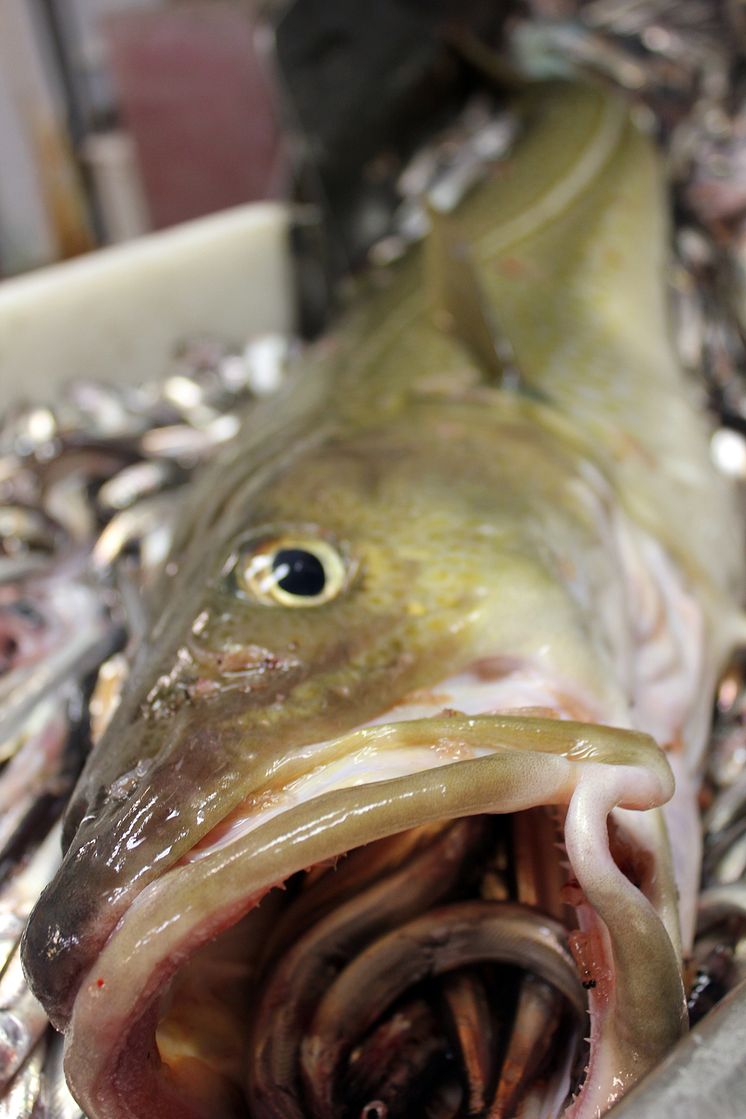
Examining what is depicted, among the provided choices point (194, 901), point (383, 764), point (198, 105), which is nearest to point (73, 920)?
point (194, 901)

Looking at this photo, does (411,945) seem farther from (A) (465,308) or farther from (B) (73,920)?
(A) (465,308)

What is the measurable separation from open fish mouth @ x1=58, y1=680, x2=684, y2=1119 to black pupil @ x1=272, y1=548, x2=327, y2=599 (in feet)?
0.67

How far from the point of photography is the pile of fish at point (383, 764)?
65 centimetres

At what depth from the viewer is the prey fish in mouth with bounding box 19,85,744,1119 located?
0.65 m

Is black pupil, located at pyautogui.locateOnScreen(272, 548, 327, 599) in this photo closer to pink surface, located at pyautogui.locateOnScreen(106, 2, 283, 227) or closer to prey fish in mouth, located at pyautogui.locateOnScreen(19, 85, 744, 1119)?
prey fish in mouth, located at pyautogui.locateOnScreen(19, 85, 744, 1119)

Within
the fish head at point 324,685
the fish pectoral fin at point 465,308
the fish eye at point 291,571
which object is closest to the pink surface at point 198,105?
the fish pectoral fin at point 465,308

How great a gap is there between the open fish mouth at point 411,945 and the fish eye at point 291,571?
0.20 meters

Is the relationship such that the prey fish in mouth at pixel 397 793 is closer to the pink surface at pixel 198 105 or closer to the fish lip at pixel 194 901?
the fish lip at pixel 194 901

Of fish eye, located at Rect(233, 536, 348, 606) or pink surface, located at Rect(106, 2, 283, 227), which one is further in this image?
pink surface, located at Rect(106, 2, 283, 227)

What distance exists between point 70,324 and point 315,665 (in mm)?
1591

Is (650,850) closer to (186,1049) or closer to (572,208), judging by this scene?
(186,1049)

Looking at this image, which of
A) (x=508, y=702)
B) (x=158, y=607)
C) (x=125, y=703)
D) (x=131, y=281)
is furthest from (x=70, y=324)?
(x=508, y=702)

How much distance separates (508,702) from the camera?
83 centimetres

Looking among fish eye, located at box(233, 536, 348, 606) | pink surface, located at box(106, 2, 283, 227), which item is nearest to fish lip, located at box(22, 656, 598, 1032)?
fish eye, located at box(233, 536, 348, 606)
